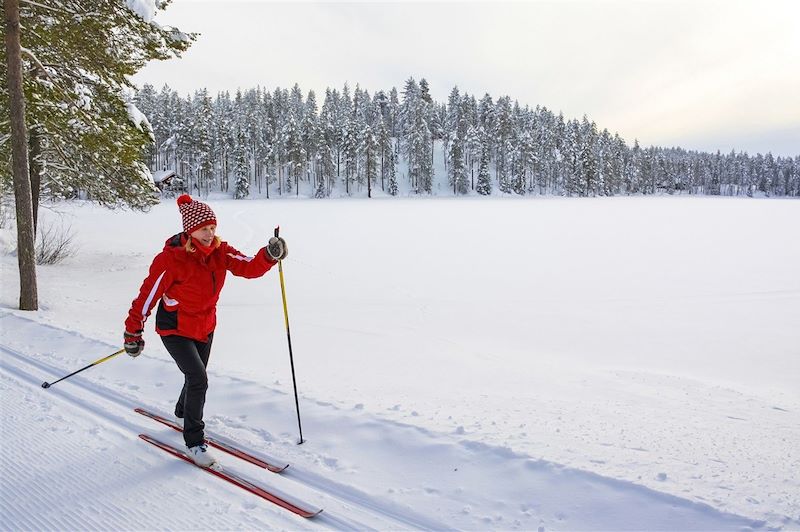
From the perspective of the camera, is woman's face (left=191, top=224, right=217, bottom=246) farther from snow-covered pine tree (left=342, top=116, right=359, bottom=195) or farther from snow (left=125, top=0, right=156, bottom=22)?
snow-covered pine tree (left=342, top=116, right=359, bottom=195)

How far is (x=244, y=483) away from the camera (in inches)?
144

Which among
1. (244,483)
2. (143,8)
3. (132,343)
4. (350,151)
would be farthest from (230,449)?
(350,151)

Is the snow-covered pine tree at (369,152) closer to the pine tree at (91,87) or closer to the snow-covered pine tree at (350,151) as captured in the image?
the snow-covered pine tree at (350,151)

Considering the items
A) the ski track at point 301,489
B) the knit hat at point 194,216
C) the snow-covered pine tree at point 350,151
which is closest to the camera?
the ski track at point 301,489

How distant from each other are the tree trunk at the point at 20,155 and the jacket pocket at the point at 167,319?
6.69 metres

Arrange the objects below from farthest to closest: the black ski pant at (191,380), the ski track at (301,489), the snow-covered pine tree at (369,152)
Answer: the snow-covered pine tree at (369,152) < the black ski pant at (191,380) < the ski track at (301,489)

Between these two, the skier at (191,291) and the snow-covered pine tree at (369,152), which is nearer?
the skier at (191,291)

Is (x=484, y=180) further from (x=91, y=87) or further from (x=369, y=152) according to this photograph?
(x=91, y=87)

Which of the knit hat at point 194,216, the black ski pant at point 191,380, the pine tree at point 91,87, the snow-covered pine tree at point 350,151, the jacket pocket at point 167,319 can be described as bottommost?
the black ski pant at point 191,380

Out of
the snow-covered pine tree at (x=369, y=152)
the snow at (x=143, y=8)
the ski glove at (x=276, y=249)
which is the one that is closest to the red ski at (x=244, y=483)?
the ski glove at (x=276, y=249)

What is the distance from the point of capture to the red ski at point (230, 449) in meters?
3.93

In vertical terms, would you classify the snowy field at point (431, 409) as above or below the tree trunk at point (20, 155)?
below

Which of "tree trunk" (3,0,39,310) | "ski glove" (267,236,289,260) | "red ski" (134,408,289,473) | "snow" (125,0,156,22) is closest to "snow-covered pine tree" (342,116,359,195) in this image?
"snow" (125,0,156,22)

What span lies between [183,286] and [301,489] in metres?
1.85
